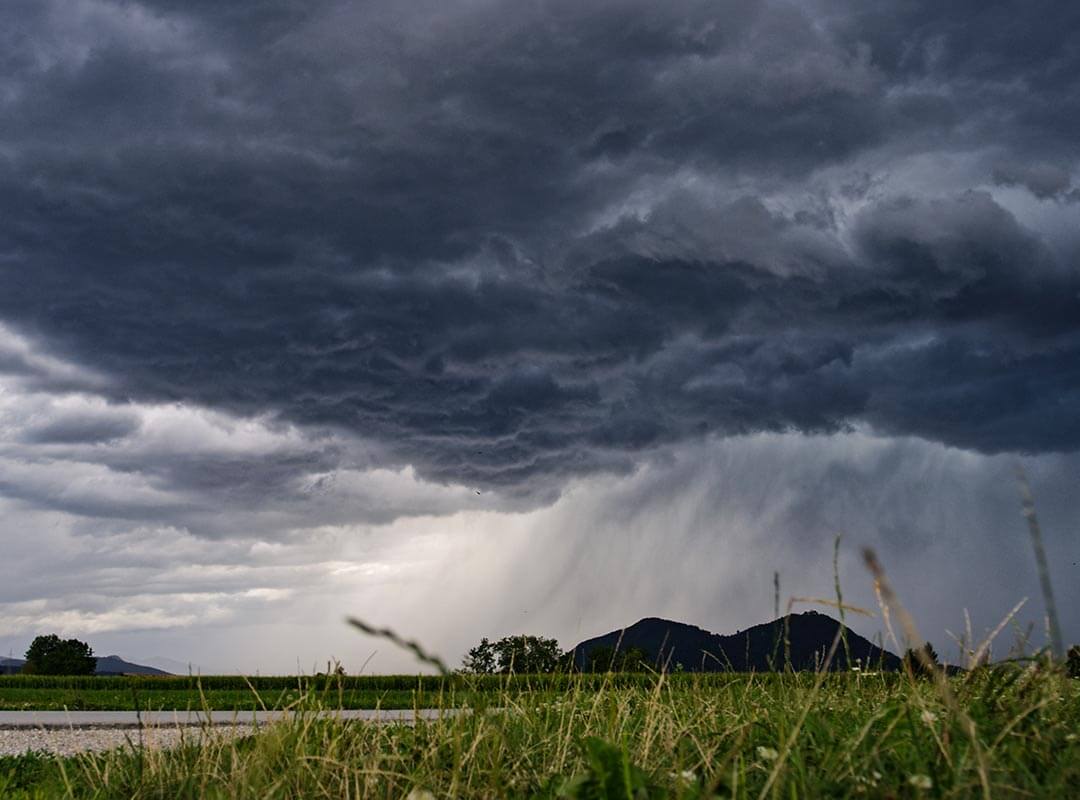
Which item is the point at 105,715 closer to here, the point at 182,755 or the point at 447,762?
the point at 182,755

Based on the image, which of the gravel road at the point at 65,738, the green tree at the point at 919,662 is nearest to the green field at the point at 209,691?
the gravel road at the point at 65,738

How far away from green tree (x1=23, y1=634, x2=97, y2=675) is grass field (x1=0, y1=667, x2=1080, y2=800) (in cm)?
5037

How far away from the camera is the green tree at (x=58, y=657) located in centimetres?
5128

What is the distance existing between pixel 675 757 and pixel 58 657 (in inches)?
2195

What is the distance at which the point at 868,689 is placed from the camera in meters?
8.91

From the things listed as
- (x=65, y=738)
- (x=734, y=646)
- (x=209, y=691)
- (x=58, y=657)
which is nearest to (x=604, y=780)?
(x=734, y=646)

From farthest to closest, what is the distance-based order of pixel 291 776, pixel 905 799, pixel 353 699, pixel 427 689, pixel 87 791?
pixel 427 689 < pixel 353 699 < pixel 87 791 < pixel 291 776 < pixel 905 799

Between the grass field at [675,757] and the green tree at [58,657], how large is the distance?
5037 centimetres

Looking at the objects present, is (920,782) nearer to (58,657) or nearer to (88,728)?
(88,728)

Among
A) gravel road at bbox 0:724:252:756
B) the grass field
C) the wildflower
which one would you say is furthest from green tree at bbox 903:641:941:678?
gravel road at bbox 0:724:252:756

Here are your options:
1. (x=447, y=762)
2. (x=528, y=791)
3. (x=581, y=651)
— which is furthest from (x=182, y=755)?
(x=581, y=651)

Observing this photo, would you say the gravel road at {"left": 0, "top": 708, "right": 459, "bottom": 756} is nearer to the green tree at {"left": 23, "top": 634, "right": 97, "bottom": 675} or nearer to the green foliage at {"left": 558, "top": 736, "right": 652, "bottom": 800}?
the green foliage at {"left": 558, "top": 736, "right": 652, "bottom": 800}

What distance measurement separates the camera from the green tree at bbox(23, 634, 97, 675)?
51.3 m

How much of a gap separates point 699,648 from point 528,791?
166 inches
